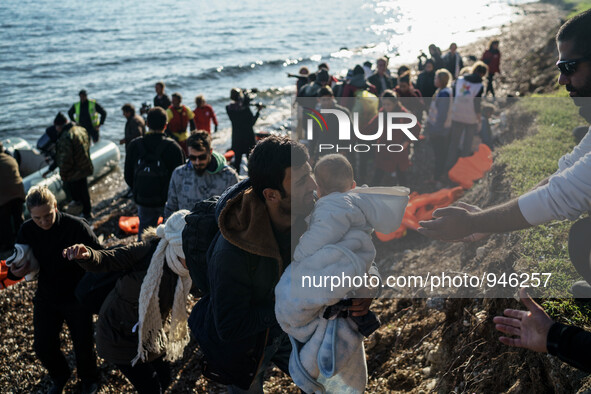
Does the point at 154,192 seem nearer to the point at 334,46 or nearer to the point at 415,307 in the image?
the point at 415,307

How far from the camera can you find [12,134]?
17875 millimetres

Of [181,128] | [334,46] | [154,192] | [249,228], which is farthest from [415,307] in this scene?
[334,46]

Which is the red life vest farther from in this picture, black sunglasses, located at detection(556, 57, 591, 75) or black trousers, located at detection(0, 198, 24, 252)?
black sunglasses, located at detection(556, 57, 591, 75)

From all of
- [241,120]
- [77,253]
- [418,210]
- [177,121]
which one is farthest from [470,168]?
[77,253]

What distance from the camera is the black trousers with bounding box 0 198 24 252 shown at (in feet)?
24.2

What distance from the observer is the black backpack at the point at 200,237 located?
8.66ft

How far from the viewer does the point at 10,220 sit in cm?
757

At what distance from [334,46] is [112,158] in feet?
88.3

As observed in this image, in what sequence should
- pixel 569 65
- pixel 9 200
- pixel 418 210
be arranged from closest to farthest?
pixel 569 65
pixel 418 210
pixel 9 200

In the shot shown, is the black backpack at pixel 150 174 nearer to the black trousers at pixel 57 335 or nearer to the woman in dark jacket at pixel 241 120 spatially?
the black trousers at pixel 57 335

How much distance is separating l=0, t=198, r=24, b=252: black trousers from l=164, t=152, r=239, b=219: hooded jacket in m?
3.86

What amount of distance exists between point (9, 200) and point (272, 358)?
5993mm

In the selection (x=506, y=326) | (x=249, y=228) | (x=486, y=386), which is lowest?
(x=486, y=386)

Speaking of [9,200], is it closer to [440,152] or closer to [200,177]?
[200,177]
